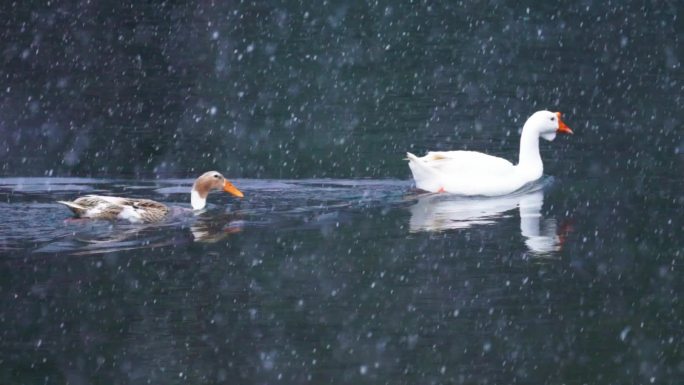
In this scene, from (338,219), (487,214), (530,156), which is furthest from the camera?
(530,156)

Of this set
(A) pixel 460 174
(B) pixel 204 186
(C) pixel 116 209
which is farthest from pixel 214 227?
(A) pixel 460 174

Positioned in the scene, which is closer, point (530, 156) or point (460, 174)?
point (460, 174)

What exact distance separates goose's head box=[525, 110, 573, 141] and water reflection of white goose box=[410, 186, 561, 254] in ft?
3.03

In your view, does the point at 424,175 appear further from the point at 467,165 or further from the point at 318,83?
the point at 318,83

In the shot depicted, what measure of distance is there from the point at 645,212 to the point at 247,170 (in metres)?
5.14

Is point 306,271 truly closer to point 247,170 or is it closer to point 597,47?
point 247,170

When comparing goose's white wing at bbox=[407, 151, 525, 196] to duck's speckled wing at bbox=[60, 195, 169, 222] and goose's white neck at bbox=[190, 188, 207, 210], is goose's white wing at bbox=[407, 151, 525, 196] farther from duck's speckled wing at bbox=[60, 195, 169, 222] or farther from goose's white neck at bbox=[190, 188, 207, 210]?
duck's speckled wing at bbox=[60, 195, 169, 222]

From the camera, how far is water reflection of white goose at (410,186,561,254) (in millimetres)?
13336

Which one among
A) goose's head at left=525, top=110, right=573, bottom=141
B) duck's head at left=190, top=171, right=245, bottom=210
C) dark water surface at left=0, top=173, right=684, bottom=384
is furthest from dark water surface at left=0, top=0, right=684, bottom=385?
goose's head at left=525, top=110, right=573, bottom=141

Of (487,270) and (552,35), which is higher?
(552,35)

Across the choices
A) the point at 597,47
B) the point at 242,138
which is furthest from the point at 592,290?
the point at 597,47

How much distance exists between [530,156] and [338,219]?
321cm

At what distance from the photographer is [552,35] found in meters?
30.7

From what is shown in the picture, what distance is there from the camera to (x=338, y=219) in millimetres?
14234
